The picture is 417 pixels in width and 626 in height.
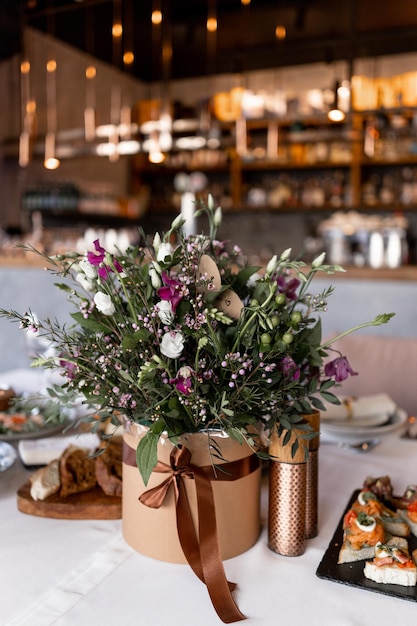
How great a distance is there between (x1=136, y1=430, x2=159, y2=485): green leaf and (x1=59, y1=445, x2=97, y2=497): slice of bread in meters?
0.25

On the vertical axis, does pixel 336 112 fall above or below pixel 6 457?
above

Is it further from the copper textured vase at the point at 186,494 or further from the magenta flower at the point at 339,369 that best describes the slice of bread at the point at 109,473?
the magenta flower at the point at 339,369

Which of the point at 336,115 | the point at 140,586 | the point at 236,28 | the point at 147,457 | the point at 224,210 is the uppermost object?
the point at 236,28

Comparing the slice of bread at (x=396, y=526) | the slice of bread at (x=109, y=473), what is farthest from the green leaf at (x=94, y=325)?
the slice of bread at (x=396, y=526)

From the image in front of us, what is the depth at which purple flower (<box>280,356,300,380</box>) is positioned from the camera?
2.48 ft

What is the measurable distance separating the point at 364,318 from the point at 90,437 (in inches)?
61.7

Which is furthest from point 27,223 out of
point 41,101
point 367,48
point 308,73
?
point 367,48

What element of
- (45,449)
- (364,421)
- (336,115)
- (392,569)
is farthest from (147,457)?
(336,115)

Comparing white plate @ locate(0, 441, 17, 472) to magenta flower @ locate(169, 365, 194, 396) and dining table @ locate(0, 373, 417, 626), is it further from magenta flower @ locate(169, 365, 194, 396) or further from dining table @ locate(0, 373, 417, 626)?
magenta flower @ locate(169, 365, 194, 396)

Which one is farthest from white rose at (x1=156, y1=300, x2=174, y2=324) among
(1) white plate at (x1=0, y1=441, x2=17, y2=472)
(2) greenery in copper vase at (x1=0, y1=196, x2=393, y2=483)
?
(1) white plate at (x1=0, y1=441, x2=17, y2=472)

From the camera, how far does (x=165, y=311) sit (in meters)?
0.71

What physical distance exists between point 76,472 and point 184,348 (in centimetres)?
33

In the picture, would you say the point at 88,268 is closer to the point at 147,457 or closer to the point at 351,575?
the point at 147,457

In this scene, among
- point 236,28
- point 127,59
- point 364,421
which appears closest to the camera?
point 364,421
